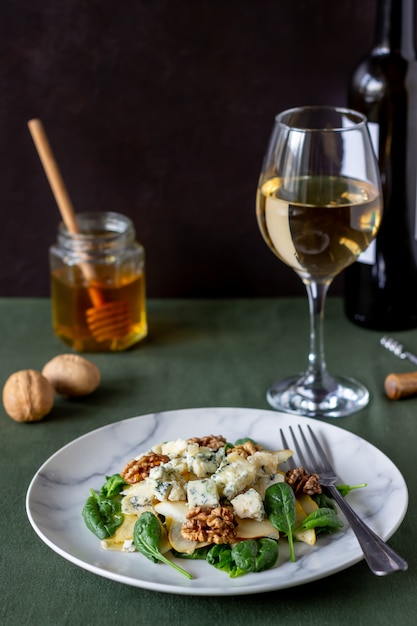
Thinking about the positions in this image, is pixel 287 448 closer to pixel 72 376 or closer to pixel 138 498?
pixel 138 498

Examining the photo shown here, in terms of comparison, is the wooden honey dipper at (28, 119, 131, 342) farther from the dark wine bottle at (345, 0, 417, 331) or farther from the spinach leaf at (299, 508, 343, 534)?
the spinach leaf at (299, 508, 343, 534)

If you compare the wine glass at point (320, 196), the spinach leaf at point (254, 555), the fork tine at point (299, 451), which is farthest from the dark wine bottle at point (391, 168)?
the spinach leaf at point (254, 555)

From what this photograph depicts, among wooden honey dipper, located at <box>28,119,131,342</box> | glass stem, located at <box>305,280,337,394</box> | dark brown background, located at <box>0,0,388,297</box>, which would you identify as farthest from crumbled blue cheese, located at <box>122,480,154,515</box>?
dark brown background, located at <box>0,0,388,297</box>

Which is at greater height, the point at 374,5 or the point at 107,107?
the point at 374,5

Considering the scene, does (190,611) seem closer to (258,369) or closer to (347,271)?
(258,369)

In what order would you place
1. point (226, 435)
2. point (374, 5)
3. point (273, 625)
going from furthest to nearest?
point (374, 5) < point (226, 435) < point (273, 625)

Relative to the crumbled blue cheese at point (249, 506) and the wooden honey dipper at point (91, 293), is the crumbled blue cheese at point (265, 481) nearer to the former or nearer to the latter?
the crumbled blue cheese at point (249, 506)

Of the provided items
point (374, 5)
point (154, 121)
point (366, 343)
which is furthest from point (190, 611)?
point (374, 5)
